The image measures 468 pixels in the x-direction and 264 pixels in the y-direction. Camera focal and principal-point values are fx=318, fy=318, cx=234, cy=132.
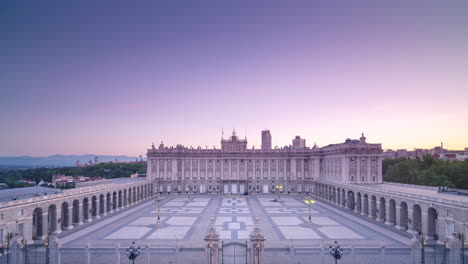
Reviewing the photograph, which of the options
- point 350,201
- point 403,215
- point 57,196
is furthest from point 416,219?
point 57,196

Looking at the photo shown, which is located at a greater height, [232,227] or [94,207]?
[94,207]

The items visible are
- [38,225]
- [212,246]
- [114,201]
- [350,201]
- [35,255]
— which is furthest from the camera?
[350,201]

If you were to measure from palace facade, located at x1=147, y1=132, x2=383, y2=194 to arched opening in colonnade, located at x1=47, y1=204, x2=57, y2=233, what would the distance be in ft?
170

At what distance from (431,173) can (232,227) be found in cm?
5543

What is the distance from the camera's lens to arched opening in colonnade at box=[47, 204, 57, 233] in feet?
154

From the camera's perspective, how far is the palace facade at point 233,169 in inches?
3996

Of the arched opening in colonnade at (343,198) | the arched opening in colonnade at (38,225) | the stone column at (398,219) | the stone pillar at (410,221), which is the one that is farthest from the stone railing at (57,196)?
the stone pillar at (410,221)

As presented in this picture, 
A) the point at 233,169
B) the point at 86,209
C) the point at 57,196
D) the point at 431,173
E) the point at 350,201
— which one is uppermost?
the point at 431,173

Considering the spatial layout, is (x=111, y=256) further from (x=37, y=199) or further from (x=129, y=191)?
→ (x=129, y=191)

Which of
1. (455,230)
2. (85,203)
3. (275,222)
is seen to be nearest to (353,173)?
(275,222)

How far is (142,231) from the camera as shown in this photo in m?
48.8

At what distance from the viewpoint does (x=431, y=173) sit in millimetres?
77688

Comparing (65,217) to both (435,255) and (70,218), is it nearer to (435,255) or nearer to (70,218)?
(70,218)

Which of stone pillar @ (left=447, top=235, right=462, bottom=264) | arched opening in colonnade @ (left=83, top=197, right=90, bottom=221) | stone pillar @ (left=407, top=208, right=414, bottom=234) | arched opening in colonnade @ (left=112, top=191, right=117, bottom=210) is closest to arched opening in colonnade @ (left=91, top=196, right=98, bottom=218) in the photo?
arched opening in colonnade @ (left=83, top=197, right=90, bottom=221)
